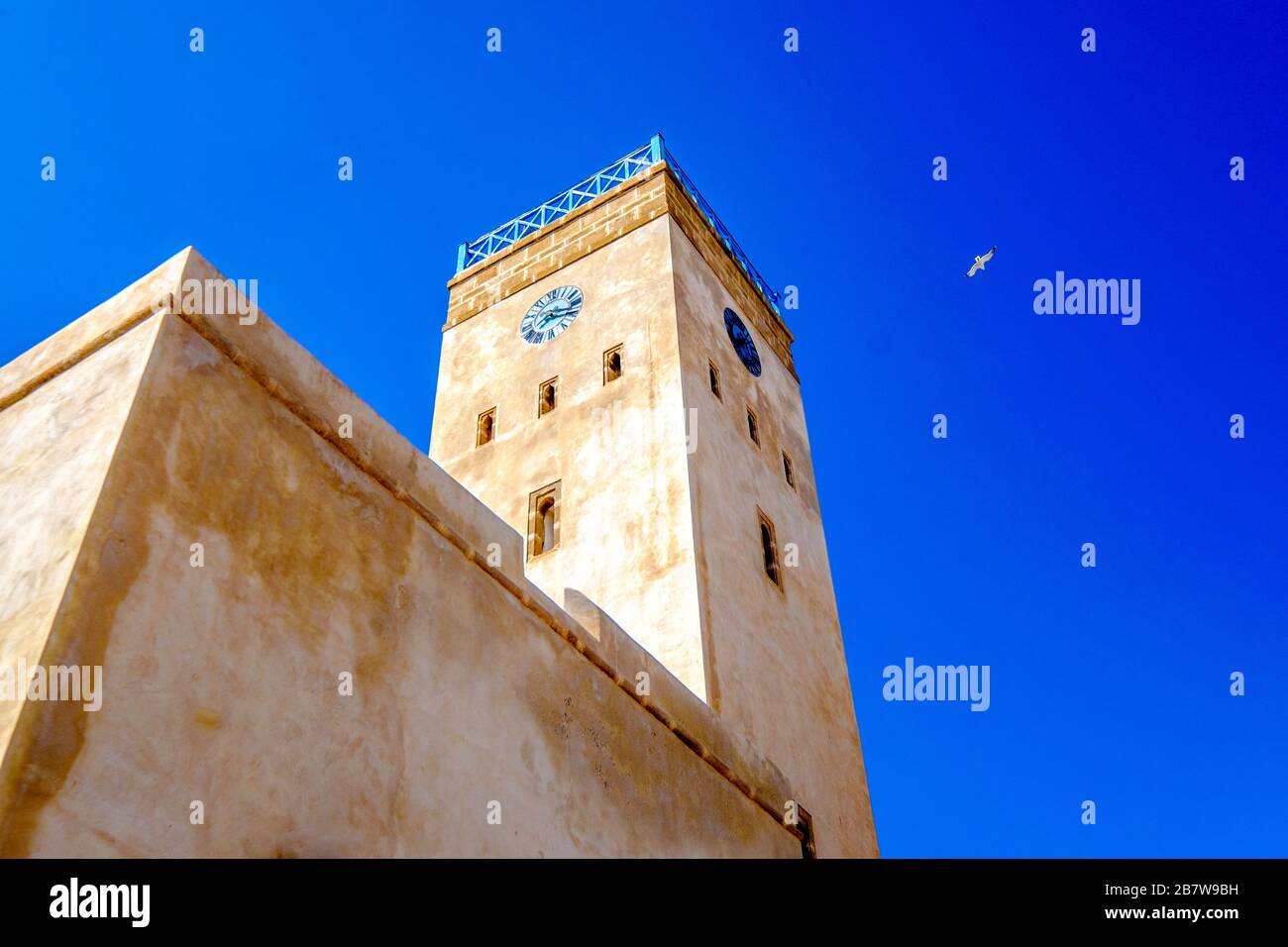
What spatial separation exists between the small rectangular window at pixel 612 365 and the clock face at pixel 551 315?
108 cm

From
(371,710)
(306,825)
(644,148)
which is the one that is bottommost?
(306,825)

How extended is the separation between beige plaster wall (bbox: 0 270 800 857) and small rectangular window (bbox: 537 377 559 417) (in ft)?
25.9

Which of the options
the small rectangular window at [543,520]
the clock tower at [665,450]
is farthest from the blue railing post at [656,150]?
the small rectangular window at [543,520]

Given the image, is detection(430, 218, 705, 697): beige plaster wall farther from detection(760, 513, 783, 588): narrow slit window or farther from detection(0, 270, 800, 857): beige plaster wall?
detection(0, 270, 800, 857): beige plaster wall

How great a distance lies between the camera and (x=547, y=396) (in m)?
13.2

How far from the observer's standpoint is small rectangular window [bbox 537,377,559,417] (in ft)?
42.8

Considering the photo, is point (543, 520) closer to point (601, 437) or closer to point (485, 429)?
point (601, 437)

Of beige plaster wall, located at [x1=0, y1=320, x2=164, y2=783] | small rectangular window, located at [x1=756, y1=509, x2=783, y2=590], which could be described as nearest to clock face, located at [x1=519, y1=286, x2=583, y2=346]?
small rectangular window, located at [x1=756, y1=509, x2=783, y2=590]

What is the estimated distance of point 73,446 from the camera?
11.4ft
